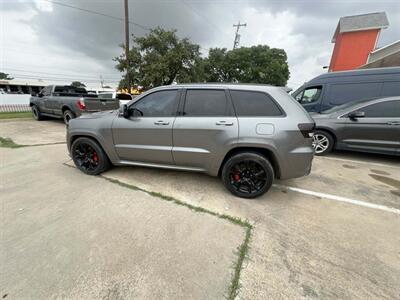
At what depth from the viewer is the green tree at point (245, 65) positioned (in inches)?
1206

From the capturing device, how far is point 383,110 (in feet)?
15.3

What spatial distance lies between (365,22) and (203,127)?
29670 millimetres

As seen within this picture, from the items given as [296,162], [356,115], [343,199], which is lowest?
[343,199]

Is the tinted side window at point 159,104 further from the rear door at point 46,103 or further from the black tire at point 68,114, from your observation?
the rear door at point 46,103

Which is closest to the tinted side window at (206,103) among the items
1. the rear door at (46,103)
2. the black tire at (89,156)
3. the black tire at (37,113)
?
the black tire at (89,156)

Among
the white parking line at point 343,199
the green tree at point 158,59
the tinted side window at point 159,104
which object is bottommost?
the white parking line at point 343,199

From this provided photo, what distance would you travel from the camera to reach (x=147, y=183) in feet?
11.2

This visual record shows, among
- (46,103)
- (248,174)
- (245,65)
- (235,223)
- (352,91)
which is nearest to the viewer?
(235,223)

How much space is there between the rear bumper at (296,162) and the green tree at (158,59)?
1459 centimetres

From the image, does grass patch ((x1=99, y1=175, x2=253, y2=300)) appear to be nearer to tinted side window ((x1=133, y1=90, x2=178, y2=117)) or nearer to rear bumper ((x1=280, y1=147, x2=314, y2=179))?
rear bumper ((x1=280, y1=147, x2=314, y2=179))

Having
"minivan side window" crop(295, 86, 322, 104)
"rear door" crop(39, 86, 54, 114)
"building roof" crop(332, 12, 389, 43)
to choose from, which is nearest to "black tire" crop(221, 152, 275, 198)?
"minivan side window" crop(295, 86, 322, 104)

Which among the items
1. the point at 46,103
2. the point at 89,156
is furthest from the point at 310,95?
the point at 46,103

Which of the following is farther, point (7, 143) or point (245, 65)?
point (245, 65)

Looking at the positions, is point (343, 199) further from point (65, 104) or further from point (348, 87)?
point (65, 104)
